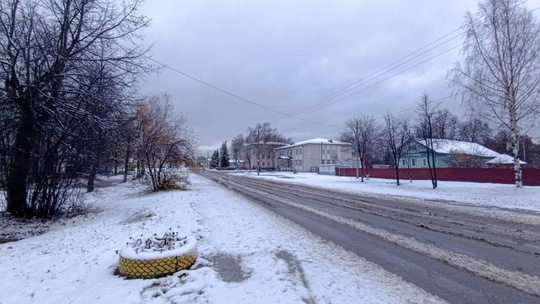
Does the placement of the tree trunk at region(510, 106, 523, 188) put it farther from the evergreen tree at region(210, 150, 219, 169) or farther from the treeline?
the evergreen tree at region(210, 150, 219, 169)

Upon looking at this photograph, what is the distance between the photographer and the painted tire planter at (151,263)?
519cm

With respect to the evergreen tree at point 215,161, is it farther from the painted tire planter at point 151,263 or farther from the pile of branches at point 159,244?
the painted tire planter at point 151,263

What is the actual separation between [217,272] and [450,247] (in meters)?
4.93

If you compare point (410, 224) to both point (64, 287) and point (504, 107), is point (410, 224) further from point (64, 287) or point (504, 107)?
point (504, 107)

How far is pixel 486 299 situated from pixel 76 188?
15306 millimetres

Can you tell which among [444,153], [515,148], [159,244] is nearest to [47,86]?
[159,244]

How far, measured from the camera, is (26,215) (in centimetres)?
1288

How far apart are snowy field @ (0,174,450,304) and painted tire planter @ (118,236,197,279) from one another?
170mm

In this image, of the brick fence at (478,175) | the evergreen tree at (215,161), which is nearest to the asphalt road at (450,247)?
the brick fence at (478,175)

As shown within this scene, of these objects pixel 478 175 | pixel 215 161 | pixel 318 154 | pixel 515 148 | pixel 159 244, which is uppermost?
pixel 318 154

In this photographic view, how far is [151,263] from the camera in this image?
5.21m

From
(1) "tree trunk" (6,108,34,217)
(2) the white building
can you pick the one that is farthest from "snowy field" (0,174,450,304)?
(2) the white building

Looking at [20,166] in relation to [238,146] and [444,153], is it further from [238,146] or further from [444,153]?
[238,146]

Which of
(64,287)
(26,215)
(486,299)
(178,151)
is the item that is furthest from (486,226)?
(178,151)
